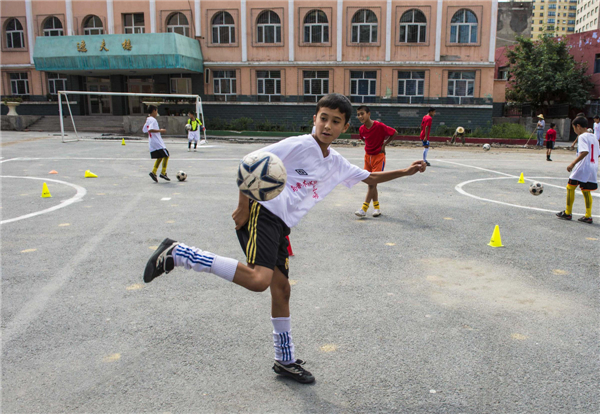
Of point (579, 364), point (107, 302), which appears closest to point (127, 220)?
point (107, 302)

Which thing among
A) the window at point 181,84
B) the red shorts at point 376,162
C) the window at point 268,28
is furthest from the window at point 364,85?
the red shorts at point 376,162

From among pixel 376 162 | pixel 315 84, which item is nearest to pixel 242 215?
pixel 376 162

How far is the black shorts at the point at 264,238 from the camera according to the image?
2.99 m

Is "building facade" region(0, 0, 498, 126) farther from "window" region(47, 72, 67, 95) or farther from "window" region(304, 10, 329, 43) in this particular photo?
"window" region(47, 72, 67, 95)

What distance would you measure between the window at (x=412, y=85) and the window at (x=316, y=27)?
6502 mm

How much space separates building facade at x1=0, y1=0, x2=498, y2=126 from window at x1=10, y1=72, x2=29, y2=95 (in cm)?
104

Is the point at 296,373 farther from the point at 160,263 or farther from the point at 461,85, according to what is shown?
the point at 461,85

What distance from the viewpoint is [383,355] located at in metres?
3.55

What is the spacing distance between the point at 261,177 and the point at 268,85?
3597cm

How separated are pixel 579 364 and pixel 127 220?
663 centimetres

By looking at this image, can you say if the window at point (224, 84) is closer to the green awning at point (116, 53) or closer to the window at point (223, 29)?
the window at point (223, 29)

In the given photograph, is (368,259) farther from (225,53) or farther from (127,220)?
(225,53)

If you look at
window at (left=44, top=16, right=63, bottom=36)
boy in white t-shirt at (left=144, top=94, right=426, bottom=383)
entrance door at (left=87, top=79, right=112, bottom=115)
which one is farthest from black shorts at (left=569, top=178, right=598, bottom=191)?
window at (left=44, top=16, right=63, bottom=36)

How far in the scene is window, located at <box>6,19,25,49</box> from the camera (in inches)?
1528
